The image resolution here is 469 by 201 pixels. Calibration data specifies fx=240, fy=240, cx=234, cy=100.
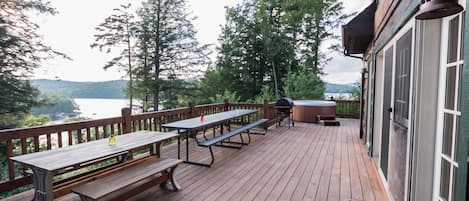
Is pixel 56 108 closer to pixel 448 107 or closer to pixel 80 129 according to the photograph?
pixel 80 129

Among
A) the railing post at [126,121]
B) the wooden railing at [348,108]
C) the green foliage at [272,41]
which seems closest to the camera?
the railing post at [126,121]

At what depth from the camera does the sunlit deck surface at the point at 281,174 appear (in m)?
2.84

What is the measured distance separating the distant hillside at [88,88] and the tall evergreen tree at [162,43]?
142 centimetres

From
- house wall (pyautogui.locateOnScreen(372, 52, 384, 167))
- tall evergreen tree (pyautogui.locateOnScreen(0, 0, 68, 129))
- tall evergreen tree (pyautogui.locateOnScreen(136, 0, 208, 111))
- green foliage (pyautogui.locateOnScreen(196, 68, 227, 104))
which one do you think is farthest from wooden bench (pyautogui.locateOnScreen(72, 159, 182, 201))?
green foliage (pyautogui.locateOnScreen(196, 68, 227, 104))

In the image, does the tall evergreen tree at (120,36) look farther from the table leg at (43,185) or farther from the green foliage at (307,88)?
the table leg at (43,185)

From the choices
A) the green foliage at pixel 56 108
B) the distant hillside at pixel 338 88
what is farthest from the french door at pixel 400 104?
the green foliage at pixel 56 108

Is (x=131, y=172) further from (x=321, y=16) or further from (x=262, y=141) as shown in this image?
(x=321, y=16)

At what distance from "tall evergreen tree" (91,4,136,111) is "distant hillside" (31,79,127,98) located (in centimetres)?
76

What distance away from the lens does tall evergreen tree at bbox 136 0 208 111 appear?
1352 centimetres

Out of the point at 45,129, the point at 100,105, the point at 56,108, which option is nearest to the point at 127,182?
the point at 45,129

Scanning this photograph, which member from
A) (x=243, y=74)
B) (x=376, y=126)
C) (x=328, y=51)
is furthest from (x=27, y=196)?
(x=328, y=51)

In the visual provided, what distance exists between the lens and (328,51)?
1549 centimetres

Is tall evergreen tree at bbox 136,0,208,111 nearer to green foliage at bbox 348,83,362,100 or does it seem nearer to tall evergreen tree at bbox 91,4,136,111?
tall evergreen tree at bbox 91,4,136,111

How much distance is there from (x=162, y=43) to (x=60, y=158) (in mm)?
12560
